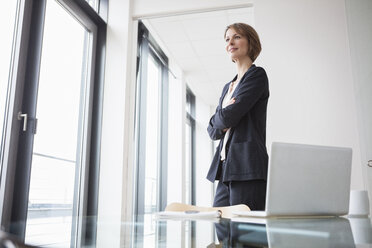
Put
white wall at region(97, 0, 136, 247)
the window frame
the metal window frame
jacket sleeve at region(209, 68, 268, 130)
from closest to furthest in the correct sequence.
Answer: jacket sleeve at region(209, 68, 268, 130), the window frame, white wall at region(97, 0, 136, 247), the metal window frame

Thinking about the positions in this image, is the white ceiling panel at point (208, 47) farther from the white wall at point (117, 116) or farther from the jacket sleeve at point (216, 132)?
the jacket sleeve at point (216, 132)

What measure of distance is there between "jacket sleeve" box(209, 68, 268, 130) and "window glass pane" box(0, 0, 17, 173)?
4.73ft

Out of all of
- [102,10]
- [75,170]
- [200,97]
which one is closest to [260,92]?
[75,170]

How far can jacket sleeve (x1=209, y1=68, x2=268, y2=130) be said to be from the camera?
1655 mm

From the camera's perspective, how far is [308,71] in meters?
3.18

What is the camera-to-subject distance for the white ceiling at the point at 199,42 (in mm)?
4156

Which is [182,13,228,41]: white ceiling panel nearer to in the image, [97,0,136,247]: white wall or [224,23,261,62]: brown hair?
[97,0,136,247]: white wall

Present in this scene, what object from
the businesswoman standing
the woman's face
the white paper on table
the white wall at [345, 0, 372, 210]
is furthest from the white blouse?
the white wall at [345, 0, 372, 210]


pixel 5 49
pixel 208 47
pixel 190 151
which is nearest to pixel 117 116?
pixel 5 49

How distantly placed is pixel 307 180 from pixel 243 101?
652 mm

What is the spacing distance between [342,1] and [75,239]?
3371 millimetres

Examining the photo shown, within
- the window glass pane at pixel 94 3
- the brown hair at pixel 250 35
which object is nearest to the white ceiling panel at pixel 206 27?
the window glass pane at pixel 94 3

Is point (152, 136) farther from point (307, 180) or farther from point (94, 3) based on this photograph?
point (307, 180)

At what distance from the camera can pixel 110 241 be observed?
55 cm
